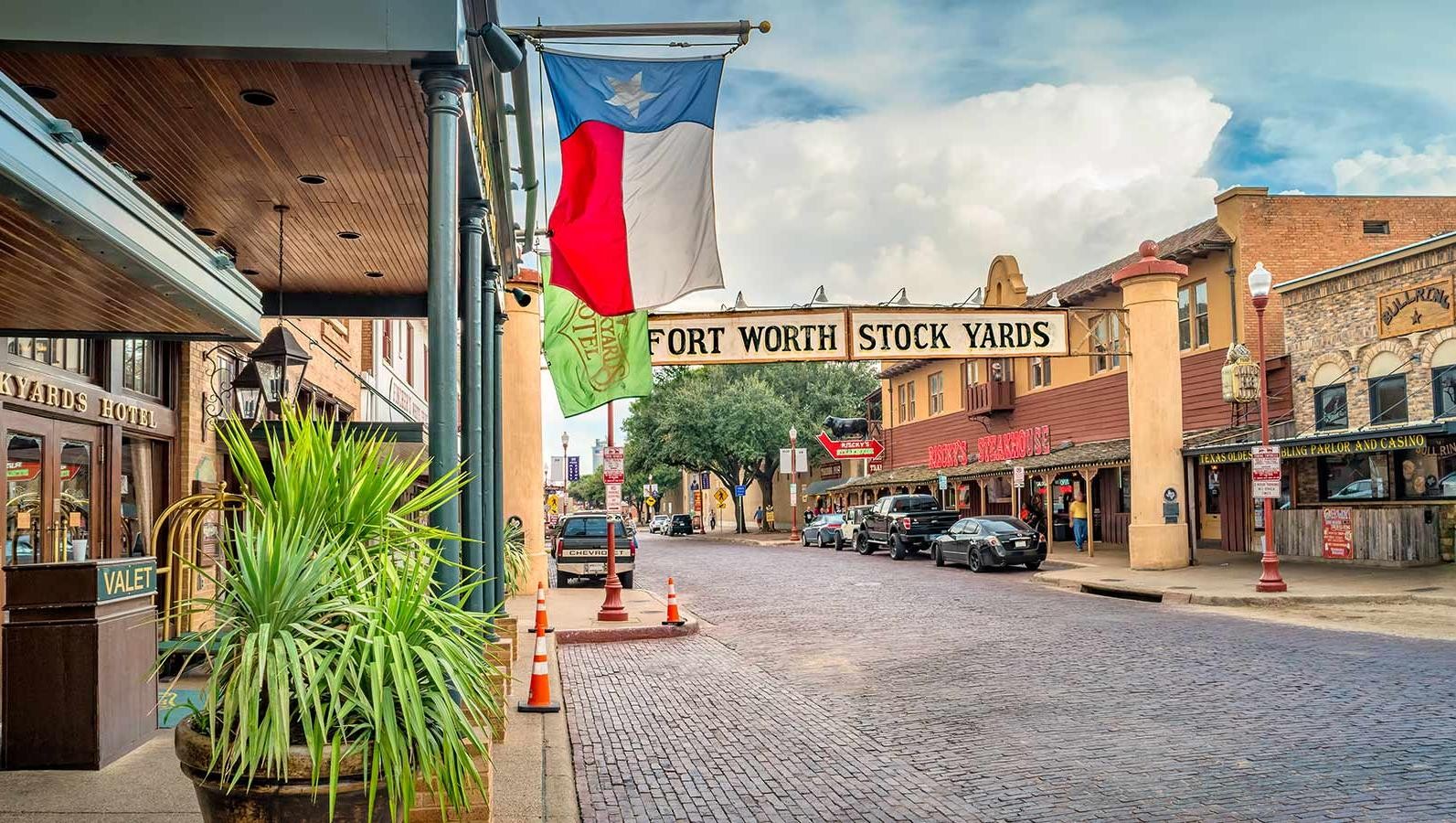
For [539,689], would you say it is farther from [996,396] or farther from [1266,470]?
[996,396]

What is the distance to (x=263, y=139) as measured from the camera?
750 cm

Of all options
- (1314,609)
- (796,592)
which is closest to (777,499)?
(796,592)

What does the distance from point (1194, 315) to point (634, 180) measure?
974 inches

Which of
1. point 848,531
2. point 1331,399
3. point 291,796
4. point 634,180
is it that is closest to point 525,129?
point 634,180

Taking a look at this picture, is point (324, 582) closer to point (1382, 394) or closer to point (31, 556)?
point (31, 556)

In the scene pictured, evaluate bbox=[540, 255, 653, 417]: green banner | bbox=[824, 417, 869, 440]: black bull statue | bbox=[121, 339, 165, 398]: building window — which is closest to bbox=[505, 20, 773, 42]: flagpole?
bbox=[121, 339, 165, 398]: building window

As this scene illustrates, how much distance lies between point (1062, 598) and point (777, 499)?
205ft

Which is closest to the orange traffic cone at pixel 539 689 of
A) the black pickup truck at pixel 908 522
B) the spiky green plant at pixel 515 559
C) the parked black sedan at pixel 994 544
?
the spiky green plant at pixel 515 559

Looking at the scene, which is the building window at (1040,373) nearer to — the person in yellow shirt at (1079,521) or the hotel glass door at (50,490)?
the person in yellow shirt at (1079,521)

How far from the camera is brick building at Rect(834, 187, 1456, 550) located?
90.5ft

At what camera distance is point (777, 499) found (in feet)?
270

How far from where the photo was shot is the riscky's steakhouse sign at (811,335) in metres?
21.2

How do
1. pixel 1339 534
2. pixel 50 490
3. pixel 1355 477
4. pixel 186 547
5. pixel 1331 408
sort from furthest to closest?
pixel 1331 408
pixel 1355 477
pixel 1339 534
pixel 186 547
pixel 50 490

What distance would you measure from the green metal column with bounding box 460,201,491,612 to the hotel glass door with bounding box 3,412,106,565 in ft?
9.86
